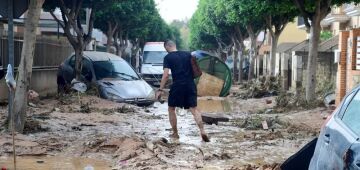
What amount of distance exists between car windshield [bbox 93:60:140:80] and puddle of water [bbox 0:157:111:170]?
9.58 metres

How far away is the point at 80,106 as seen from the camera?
47.1ft

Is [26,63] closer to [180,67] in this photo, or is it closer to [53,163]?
[53,163]

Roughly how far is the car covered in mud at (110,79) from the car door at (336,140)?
11989 mm

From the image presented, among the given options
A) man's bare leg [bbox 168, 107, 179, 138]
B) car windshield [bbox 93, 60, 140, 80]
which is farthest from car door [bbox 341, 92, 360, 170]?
car windshield [bbox 93, 60, 140, 80]

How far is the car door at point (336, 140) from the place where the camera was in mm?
3930

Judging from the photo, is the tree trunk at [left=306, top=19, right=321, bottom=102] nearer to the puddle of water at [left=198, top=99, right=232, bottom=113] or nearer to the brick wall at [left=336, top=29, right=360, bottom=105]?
the brick wall at [left=336, top=29, right=360, bottom=105]

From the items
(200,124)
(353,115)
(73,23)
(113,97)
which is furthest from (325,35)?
(353,115)

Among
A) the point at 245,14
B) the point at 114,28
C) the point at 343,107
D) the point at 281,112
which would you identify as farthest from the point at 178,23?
the point at 343,107

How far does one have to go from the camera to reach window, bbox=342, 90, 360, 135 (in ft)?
13.4

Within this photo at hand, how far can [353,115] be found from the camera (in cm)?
435

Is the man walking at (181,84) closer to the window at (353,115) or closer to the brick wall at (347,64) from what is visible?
the window at (353,115)

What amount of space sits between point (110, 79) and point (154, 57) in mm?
14575

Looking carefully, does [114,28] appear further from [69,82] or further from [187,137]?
[187,137]

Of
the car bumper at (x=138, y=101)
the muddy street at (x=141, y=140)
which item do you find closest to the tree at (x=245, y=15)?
the car bumper at (x=138, y=101)
